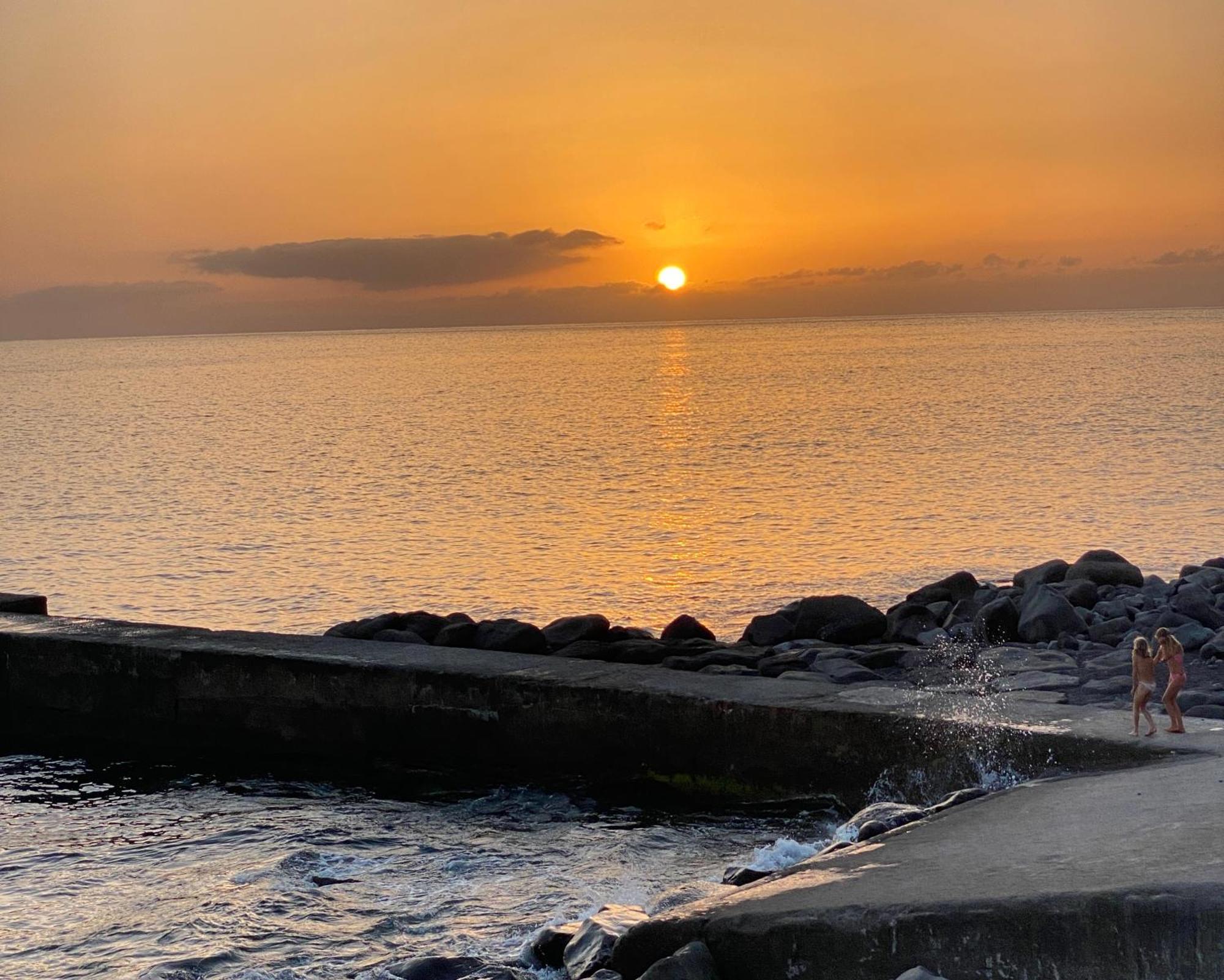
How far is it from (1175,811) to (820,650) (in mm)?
5444

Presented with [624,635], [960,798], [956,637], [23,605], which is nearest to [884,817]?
[960,798]

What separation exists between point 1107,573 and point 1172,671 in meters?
7.51

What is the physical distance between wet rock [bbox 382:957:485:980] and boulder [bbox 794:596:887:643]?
6.54 m

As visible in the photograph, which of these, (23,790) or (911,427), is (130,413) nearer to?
(911,427)

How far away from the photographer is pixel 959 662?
10281mm

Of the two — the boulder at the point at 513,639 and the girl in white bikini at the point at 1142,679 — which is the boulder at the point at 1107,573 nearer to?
the boulder at the point at 513,639

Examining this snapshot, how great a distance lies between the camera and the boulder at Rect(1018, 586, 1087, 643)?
11.0 meters

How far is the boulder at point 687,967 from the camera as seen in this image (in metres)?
4.81

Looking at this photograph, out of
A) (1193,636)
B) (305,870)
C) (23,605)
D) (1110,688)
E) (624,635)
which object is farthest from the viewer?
(624,635)

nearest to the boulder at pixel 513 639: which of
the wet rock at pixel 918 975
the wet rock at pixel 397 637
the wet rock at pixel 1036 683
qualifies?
the wet rock at pixel 397 637

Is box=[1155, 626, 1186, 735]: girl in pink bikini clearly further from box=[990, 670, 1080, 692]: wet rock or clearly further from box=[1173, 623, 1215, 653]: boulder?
box=[1173, 623, 1215, 653]: boulder

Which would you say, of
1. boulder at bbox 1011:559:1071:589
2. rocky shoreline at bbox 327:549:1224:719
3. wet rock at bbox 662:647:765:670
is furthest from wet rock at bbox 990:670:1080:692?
boulder at bbox 1011:559:1071:589

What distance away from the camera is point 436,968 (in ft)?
18.6

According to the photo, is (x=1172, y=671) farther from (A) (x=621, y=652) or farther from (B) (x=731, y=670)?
(A) (x=621, y=652)
